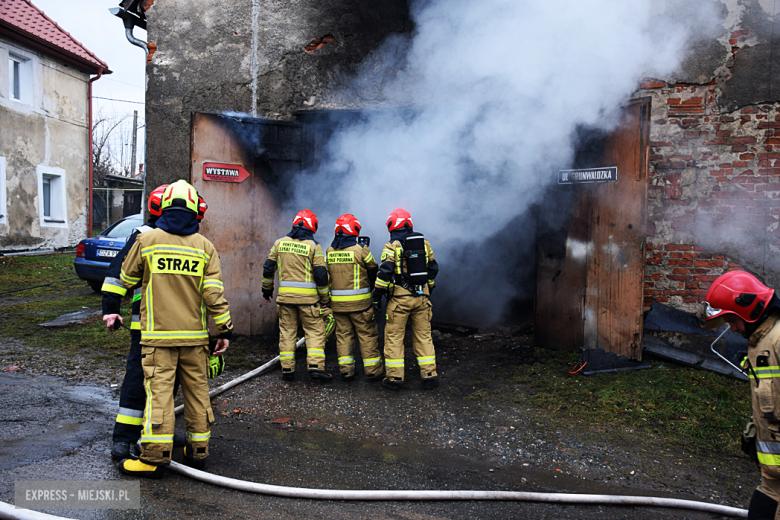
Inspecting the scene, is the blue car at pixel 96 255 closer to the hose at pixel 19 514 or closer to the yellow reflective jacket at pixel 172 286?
the yellow reflective jacket at pixel 172 286

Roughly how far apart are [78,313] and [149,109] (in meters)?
3.45

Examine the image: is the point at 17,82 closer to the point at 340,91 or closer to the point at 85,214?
the point at 85,214

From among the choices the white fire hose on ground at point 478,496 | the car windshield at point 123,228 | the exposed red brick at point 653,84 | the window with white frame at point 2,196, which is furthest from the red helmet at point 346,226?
the window with white frame at point 2,196

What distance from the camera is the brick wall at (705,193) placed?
5.36 metres

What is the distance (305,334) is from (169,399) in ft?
7.65

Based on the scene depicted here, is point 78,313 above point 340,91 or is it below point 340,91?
below

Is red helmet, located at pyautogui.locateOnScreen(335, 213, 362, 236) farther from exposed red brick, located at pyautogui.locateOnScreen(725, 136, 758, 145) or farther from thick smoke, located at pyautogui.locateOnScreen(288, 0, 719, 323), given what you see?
exposed red brick, located at pyautogui.locateOnScreen(725, 136, 758, 145)

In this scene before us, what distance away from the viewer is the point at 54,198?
16.5 meters

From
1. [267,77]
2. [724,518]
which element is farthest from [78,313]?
[724,518]

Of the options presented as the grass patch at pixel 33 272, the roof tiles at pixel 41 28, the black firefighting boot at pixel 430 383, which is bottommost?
the black firefighting boot at pixel 430 383

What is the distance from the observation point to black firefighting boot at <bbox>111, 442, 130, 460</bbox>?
3.33 meters

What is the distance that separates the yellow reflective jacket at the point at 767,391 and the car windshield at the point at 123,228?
9955mm

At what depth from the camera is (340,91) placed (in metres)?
6.85

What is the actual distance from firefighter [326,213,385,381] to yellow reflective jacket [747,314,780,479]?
360cm
